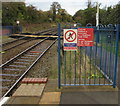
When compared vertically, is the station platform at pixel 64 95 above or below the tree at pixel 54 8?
below

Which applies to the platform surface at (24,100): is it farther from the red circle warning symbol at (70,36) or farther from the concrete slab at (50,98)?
the red circle warning symbol at (70,36)

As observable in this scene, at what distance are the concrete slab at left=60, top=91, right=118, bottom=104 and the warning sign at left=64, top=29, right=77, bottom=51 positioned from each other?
4.19 feet

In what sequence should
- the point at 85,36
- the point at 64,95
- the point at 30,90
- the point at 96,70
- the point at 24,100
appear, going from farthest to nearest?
the point at 96,70
the point at 85,36
the point at 30,90
the point at 64,95
the point at 24,100

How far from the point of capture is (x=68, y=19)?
271ft

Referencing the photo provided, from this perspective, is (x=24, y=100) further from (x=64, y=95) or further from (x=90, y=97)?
(x=90, y=97)

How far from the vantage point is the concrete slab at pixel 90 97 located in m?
3.73

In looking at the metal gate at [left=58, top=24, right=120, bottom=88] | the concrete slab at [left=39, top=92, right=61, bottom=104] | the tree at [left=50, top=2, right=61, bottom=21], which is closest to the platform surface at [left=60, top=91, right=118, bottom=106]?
the concrete slab at [left=39, top=92, right=61, bottom=104]

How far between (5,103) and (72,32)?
8.16 feet

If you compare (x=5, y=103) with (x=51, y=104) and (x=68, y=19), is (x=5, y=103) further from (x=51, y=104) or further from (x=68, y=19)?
(x=68, y=19)

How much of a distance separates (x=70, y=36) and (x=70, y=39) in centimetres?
8

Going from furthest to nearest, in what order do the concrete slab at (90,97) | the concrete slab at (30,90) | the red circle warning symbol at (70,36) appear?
1. the red circle warning symbol at (70,36)
2. the concrete slab at (30,90)
3. the concrete slab at (90,97)

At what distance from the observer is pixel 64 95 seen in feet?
13.4

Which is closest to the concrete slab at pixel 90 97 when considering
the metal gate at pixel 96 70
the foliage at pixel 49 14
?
the metal gate at pixel 96 70

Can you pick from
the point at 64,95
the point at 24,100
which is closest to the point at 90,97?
the point at 64,95
